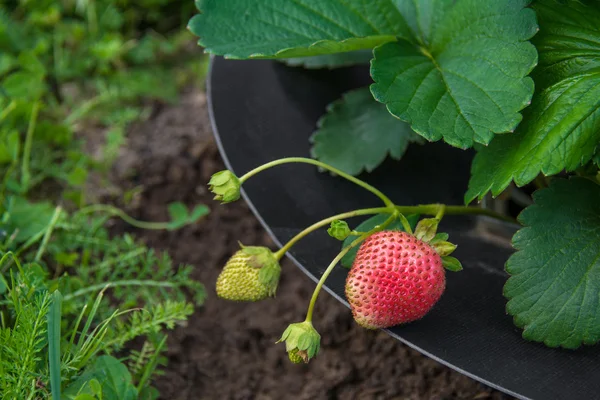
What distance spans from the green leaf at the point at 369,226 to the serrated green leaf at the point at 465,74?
13cm

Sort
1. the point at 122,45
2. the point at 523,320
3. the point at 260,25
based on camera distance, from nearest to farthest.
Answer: the point at 523,320 → the point at 260,25 → the point at 122,45

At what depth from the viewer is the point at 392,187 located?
1040mm

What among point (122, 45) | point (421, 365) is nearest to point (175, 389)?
point (421, 365)

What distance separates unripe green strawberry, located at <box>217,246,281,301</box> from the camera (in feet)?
2.71

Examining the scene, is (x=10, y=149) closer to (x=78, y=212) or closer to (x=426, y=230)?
(x=78, y=212)

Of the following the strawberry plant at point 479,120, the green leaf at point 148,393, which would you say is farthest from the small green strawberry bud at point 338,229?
the green leaf at point 148,393

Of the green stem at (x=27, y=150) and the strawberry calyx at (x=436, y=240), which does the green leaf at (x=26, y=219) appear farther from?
the strawberry calyx at (x=436, y=240)

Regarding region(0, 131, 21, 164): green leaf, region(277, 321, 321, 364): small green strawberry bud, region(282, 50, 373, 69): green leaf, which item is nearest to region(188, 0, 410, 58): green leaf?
region(282, 50, 373, 69): green leaf

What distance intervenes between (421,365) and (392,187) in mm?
262

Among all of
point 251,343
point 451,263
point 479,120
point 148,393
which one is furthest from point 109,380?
point 479,120

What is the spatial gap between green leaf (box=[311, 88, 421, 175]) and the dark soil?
10.1 inches

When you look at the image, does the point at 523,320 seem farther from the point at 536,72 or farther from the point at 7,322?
the point at 7,322

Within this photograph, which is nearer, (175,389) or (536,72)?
(536,72)

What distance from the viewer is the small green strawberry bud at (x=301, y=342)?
76 centimetres
